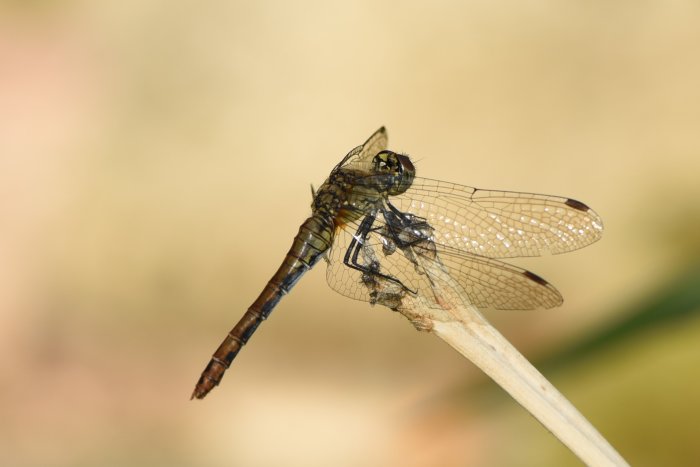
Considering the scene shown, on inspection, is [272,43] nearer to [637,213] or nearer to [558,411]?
[637,213]

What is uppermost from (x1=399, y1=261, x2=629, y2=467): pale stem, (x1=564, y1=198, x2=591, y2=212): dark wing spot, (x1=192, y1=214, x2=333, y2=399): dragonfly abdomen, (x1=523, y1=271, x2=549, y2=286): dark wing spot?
(x1=564, y1=198, x2=591, y2=212): dark wing spot

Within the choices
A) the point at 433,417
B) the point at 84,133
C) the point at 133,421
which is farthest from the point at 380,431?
the point at 84,133

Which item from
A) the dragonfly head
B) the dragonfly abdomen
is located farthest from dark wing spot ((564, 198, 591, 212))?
the dragonfly abdomen

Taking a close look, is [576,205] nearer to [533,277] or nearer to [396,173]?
[533,277]

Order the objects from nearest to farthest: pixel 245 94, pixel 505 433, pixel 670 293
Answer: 1. pixel 670 293
2. pixel 505 433
3. pixel 245 94

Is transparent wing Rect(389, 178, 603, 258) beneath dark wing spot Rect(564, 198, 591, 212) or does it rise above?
beneath

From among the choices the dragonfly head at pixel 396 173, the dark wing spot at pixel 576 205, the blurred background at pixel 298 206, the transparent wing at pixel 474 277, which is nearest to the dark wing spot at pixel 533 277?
the transparent wing at pixel 474 277

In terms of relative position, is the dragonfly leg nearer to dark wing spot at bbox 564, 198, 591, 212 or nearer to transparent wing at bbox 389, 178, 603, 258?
transparent wing at bbox 389, 178, 603, 258
